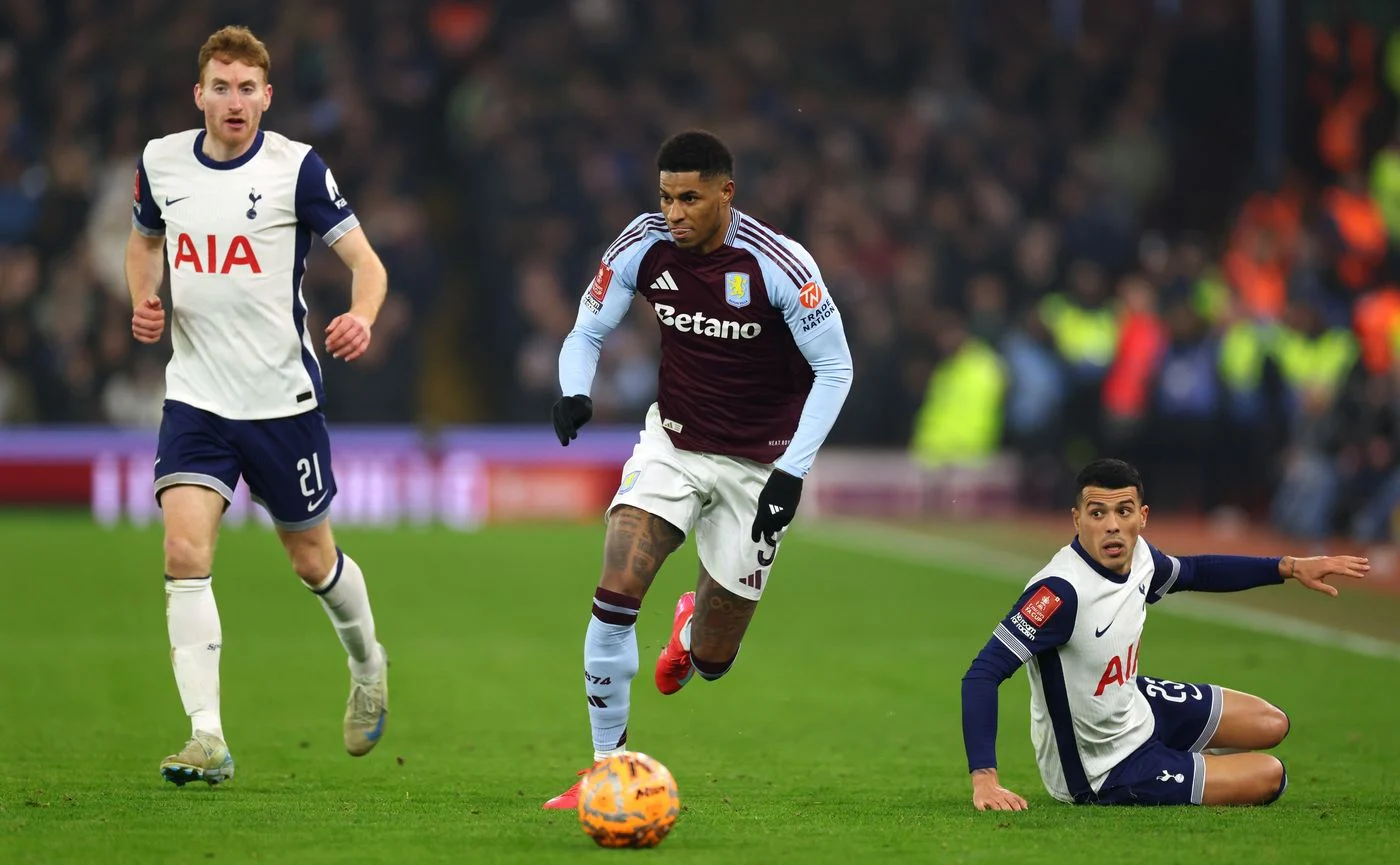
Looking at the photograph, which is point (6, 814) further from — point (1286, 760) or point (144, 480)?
point (144, 480)

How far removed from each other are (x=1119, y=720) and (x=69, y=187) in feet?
58.6

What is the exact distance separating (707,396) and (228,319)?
1.78m

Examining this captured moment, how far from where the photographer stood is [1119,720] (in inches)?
291

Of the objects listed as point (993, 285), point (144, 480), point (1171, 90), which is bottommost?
point (144, 480)

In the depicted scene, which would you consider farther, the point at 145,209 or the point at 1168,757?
the point at 145,209

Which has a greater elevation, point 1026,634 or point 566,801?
point 1026,634

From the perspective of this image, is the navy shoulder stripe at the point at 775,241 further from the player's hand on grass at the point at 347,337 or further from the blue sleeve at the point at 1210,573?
the blue sleeve at the point at 1210,573

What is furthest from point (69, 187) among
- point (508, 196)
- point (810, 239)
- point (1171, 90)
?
point (1171, 90)

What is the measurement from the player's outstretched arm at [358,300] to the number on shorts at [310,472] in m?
0.42

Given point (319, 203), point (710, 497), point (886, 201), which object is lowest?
point (710, 497)

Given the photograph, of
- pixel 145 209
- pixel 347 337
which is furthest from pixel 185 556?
pixel 145 209

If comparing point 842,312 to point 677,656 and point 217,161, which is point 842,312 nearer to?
point 677,656

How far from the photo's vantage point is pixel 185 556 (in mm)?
7672

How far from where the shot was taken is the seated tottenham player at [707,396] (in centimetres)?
764
